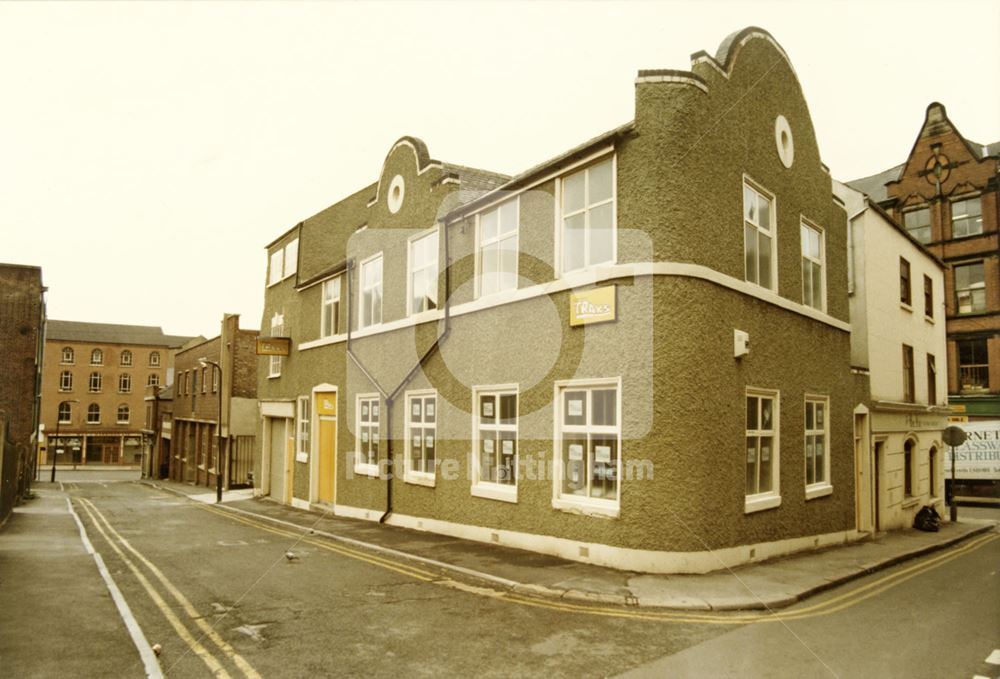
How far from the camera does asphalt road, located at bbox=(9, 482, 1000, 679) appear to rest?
632 cm

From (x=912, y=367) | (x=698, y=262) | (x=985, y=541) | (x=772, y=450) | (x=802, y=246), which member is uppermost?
(x=802, y=246)

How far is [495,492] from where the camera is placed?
13.0 meters

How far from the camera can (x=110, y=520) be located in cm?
1966

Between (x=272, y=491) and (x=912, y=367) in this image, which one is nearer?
(x=912, y=367)

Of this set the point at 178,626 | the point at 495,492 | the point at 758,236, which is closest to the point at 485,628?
the point at 178,626

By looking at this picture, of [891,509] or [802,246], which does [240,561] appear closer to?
[802,246]

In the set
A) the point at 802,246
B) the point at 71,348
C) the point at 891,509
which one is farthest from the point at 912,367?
the point at 71,348

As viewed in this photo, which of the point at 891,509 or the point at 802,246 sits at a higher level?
the point at 802,246

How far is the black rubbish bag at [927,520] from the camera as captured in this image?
1852 centimetres

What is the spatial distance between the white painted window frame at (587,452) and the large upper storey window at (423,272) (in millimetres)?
4835

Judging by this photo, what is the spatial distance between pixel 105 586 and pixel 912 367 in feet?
70.3

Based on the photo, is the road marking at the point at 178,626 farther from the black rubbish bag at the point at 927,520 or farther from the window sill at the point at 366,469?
the black rubbish bag at the point at 927,520

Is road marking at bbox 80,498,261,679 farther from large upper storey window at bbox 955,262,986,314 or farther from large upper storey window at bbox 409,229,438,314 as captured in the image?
large upper storey window at bbox 955,262,986,314

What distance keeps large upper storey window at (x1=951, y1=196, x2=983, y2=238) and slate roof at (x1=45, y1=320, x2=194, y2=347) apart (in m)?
78.5
